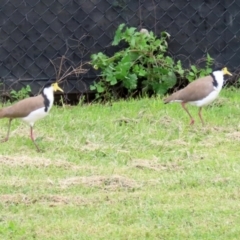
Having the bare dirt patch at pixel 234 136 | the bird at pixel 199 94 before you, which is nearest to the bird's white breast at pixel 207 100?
the bird at pixel 199 94

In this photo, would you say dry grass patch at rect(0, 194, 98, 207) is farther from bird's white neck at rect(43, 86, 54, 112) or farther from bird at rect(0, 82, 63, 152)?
bird's white neck at rect(43, 86, 54, 112)

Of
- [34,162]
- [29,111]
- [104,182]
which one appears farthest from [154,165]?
[29,111]

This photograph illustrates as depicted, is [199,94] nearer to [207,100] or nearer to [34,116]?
[207,100]

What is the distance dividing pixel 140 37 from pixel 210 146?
234 cm

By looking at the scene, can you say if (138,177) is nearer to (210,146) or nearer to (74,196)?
(74,196)

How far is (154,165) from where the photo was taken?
694 cm

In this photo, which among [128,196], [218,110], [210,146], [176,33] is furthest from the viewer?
[176,33]

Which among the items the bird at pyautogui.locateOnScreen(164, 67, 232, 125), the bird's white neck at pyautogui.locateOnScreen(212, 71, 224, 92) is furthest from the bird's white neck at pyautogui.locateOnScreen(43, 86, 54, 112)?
the bird's white neck at pyautogui.locateOnScreen(212, 71, 224, 92)

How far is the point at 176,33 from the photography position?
9.88m

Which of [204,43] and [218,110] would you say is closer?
[218,110]

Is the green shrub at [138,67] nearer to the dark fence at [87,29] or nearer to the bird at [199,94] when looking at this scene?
the dark fence at [87,29]

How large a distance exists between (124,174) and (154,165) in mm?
373

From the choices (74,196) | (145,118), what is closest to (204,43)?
(145,118)

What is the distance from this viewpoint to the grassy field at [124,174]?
17.9ft
